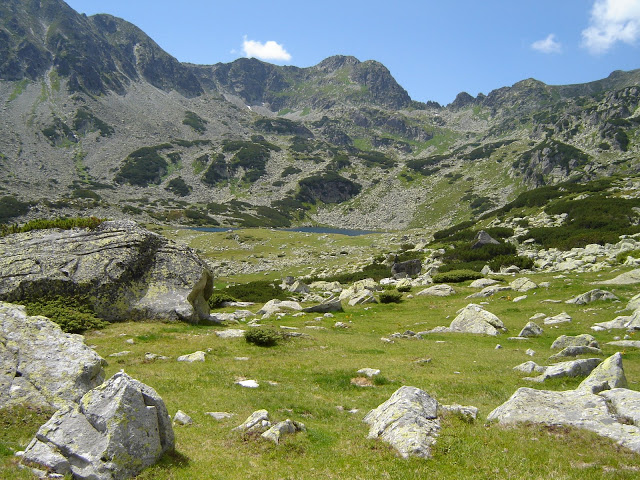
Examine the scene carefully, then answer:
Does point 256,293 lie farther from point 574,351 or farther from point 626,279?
point 626,279

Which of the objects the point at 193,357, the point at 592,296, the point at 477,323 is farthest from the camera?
the point at 592,296

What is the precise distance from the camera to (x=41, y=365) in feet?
33.5

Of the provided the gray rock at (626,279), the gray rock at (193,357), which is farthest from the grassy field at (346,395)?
the gray rock at (626,279)

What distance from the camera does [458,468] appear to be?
7746 mm

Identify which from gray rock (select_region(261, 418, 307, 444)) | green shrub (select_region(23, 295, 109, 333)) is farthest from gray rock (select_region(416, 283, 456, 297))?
gray rock (select_region(261, 418, 307, 444))

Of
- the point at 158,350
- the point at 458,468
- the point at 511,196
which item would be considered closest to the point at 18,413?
the point at 158,350

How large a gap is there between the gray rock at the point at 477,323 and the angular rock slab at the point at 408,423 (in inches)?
572

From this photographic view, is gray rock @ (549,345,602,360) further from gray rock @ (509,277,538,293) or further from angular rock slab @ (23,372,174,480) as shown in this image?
angular rock slab @ (23,372,174,480)

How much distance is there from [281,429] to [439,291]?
28247mm

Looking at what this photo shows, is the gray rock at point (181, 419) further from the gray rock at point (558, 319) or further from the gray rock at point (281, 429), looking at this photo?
the gray rock at point (558, 319)

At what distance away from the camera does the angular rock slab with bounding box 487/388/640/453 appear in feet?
28.3

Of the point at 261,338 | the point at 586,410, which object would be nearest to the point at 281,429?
the point at 586,410

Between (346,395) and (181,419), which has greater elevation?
(181,419)

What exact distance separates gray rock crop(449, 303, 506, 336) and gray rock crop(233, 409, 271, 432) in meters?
17.2
